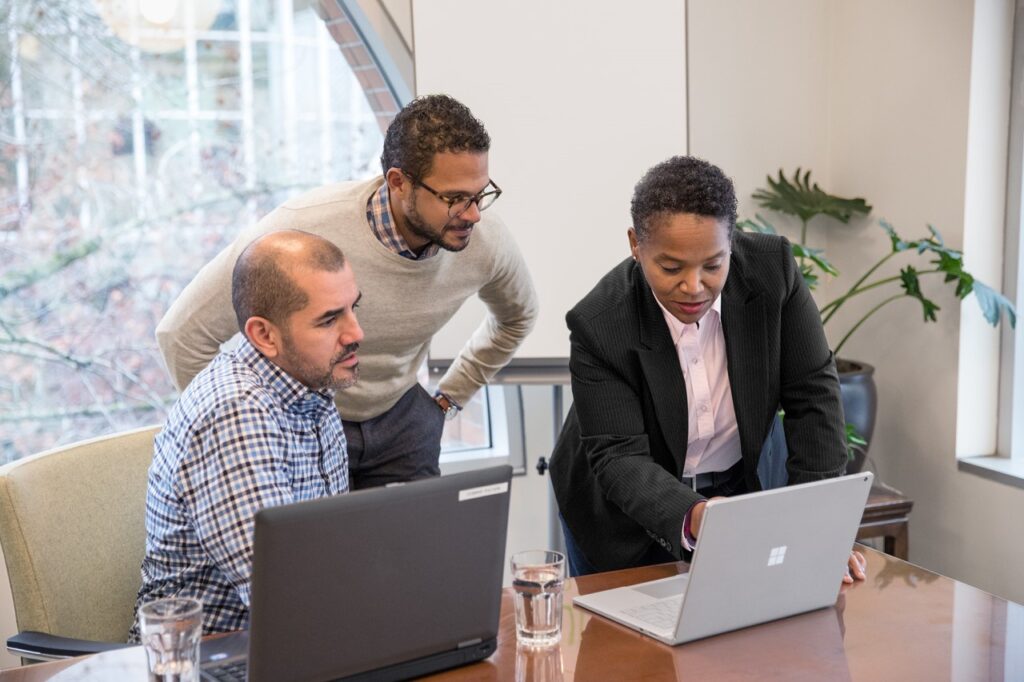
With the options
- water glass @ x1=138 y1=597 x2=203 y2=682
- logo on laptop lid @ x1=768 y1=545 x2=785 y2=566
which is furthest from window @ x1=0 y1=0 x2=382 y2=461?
logo on laptop lid @ x1=768 y1=545 x2=785 y2=566

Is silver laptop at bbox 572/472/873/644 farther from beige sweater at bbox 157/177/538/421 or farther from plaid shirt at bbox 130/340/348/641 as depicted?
beige sweater at bbox 157/177/538/421

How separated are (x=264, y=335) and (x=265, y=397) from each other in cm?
12

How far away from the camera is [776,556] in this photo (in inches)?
59.4

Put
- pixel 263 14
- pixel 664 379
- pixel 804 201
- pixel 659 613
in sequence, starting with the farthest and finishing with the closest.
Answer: pixel 804 201
pixel 263 14
pixel 664 379
pixel 659 613

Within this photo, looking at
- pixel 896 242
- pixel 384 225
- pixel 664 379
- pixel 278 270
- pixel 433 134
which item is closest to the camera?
pixel 278 270

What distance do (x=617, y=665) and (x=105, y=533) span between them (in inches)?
39.9

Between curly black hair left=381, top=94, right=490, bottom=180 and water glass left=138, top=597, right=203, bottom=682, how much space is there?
3.51ft

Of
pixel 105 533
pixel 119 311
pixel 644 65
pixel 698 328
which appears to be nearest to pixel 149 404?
pixel 119 311

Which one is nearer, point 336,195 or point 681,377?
point 681,377

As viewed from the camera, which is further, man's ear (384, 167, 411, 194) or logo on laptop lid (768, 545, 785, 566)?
man's ear (384, 167, 411, 194)

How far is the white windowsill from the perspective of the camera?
9.95 ft

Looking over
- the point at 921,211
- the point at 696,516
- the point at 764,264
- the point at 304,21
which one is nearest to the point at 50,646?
the point at 696,516

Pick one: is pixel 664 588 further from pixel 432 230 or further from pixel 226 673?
pixel 432 230

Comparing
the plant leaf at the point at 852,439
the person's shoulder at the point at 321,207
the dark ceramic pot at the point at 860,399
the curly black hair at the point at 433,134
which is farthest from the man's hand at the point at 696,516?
the dark ceramic pot at the point at 860,399
